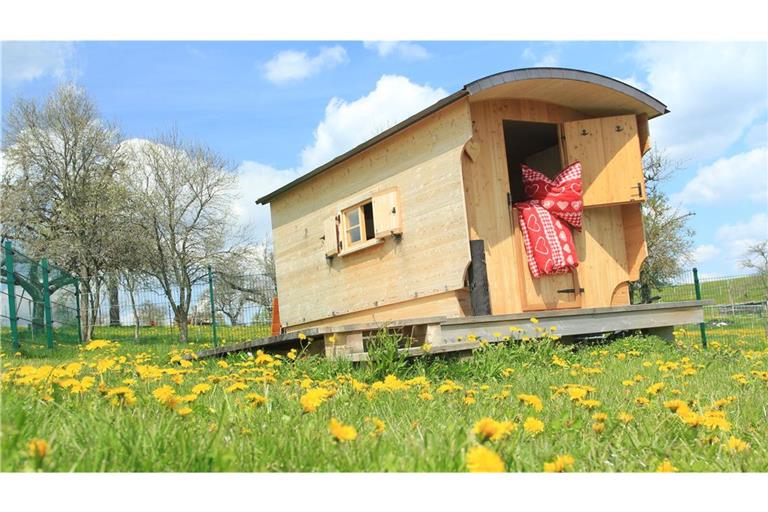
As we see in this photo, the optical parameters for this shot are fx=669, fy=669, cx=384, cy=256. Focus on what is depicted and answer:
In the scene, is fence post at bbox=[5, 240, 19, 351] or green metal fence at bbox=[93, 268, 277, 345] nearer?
fence post at bbox=[5, 240, 19, 351]

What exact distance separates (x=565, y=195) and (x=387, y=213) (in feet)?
7.79

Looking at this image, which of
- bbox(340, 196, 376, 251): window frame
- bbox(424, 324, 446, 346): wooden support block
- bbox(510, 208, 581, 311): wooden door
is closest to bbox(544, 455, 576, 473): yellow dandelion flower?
bbox(424, 324, 446, 346): wooden support block

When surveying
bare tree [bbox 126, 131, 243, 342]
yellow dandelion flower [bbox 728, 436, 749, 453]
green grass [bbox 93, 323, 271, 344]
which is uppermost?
bare tree [bbox 126, 131, 243, 342]

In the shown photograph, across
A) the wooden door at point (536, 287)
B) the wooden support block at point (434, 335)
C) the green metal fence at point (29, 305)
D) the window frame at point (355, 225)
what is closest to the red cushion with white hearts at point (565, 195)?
the wooden door at point (536, 287)

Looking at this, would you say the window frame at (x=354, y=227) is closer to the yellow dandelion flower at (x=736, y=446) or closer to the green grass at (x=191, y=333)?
the green grass at (x=191, y=333)

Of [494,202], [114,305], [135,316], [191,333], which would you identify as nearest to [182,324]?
[191,333]

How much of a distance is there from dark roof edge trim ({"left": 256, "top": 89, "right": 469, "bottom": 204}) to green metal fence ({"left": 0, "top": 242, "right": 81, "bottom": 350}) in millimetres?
4211

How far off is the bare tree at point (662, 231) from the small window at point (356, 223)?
10722 mm

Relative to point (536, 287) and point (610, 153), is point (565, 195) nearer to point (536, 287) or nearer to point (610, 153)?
point (610, 153)

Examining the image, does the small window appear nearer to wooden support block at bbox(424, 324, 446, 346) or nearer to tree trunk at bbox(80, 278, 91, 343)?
wooden support block at bbox(424, 324, 446, 346)

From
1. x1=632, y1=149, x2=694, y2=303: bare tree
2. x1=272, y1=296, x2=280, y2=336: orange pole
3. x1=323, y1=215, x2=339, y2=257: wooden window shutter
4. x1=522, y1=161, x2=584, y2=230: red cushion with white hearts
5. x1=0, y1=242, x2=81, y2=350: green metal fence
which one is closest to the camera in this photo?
x1=522, y1=161, x2=584, y2=230: red cushion with white hearts

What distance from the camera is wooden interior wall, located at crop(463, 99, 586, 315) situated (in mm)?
8375

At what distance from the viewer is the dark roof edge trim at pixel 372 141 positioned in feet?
25.9
